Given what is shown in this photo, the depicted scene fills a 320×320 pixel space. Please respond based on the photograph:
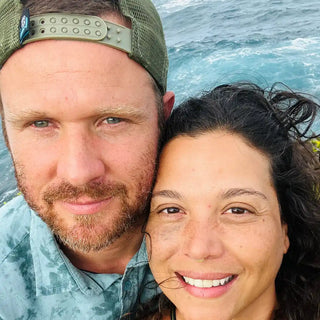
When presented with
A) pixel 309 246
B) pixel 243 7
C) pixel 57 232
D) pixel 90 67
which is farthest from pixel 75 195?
pixel 243 7

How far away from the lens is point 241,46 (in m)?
15.1

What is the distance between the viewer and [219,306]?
7.20ft

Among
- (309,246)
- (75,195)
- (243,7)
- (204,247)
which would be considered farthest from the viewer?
(243,7)

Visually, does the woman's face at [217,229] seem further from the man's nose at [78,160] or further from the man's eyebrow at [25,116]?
the man's eyebrow at [25,116]

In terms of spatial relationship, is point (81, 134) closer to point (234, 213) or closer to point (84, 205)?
point (84, 205)

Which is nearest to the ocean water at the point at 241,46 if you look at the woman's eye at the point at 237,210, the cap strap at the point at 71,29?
the cap strap at the point at 71,29

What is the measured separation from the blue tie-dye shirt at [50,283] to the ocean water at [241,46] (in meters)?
6.87

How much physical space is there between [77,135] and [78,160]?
0.14m

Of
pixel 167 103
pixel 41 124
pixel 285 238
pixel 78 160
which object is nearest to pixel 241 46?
pixel 167 103

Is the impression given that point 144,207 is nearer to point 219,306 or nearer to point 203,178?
point 203,178

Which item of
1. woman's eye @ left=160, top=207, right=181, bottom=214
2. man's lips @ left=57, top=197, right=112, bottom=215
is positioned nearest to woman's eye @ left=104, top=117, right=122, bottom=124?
man's lips @ left=57, top=197, right=112, bottom=215

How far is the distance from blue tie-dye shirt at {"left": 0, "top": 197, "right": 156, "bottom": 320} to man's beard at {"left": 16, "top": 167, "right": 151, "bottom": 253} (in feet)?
0.90

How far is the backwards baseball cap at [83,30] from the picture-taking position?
2236mm

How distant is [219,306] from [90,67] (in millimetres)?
1421
